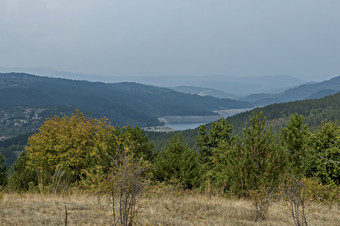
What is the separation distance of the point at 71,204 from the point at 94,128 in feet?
115

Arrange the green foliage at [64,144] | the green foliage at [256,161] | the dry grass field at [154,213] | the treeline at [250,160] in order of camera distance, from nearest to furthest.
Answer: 1. the dry grass field at [154,213]
2. the green foliage at [256,161]
3. the treeline at [250,160]
4. the green foliage at [64,144]

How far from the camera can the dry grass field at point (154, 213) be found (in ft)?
23.2

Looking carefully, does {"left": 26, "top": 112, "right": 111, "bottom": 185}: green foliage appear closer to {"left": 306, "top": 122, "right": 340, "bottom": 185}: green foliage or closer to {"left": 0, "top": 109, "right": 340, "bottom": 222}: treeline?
{"left": 0, "top": 109, "right": 340, "bottom": 222}: treeline

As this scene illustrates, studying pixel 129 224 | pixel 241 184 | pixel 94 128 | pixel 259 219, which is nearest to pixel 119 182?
pixel 129 224

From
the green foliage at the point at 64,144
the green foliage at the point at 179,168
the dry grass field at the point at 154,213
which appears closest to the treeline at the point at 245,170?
the green foliage at the point at 179,168

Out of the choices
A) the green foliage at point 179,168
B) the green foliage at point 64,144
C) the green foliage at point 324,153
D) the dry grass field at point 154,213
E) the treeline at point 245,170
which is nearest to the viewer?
the treeline at point 245,170

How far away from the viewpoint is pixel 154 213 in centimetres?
820

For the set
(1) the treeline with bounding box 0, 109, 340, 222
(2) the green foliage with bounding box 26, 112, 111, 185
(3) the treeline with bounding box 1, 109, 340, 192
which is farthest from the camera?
(2) the green foliage with bounding box 26, 112, 111, 185

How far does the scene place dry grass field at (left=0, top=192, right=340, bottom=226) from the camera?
23.2ft

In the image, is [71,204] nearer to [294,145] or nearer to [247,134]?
[247,134]

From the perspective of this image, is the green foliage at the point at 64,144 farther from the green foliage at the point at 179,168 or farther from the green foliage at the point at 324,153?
the green foliage at the point at 324,153

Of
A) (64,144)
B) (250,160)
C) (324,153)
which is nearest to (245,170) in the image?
(250,160)

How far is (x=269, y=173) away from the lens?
13.2 meters

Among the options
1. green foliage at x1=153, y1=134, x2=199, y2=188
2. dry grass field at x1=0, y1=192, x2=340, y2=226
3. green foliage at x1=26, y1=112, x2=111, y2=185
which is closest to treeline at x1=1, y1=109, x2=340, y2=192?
green foliage at x1=153, y1=134, x2=199, y2=188
